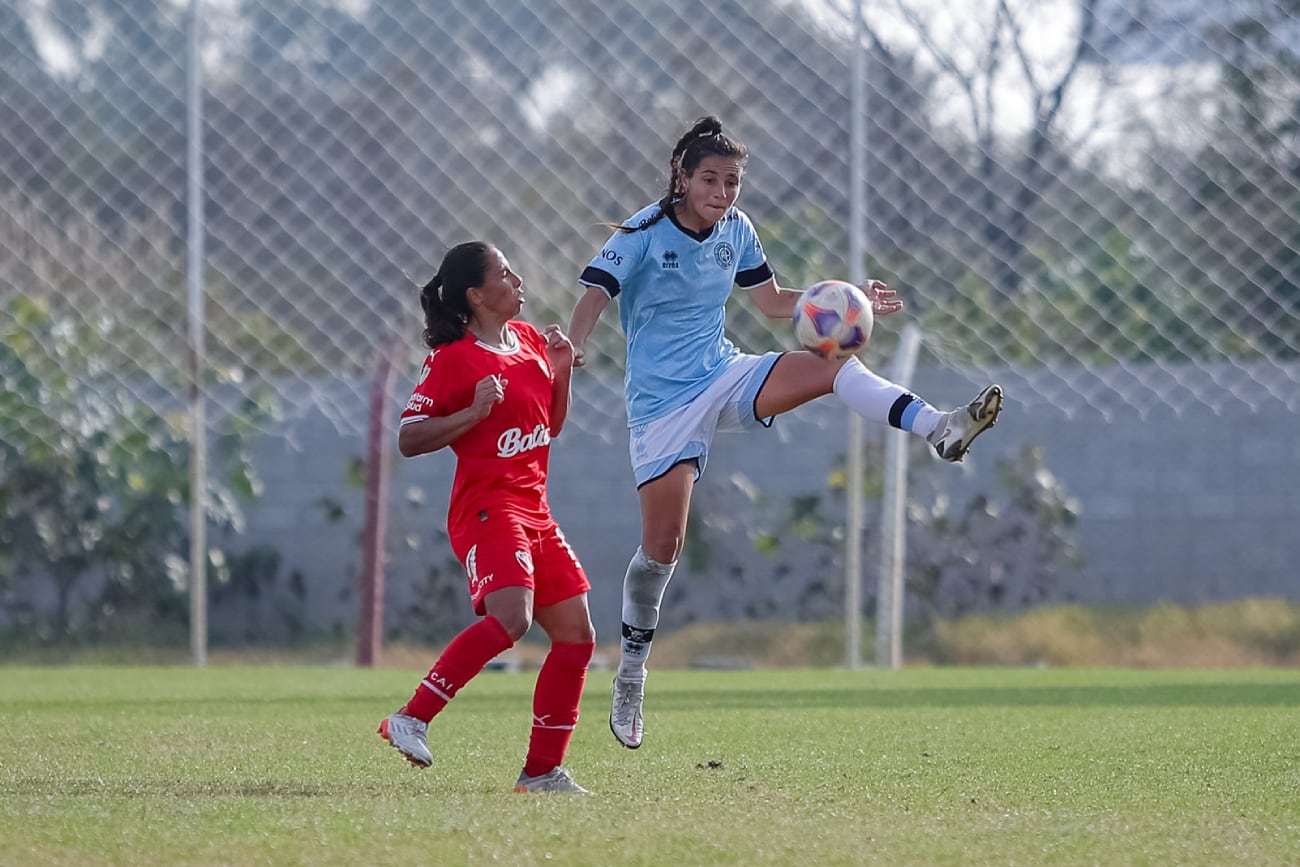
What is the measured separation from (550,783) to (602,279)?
4.92 ft

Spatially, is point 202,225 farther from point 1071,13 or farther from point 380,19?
point 1071,13

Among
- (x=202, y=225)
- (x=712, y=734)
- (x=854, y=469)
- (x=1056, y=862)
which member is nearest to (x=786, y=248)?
(x=854, y=469)

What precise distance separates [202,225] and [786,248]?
349 cm

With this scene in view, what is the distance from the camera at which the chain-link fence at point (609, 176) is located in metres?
10.7

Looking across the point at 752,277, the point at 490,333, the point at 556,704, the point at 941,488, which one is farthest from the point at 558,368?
the point at 941,488

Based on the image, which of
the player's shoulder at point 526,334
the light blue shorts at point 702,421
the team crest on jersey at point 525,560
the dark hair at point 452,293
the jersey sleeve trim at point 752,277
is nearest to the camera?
the team crest on jersey at point 525,560

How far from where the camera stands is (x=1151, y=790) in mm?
4312

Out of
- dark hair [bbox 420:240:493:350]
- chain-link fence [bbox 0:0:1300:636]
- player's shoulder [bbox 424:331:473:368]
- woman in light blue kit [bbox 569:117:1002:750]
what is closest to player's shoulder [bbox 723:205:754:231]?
woman in light blue kit [bbox 569:117:1002:750]

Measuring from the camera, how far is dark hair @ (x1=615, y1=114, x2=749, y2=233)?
16.9ft

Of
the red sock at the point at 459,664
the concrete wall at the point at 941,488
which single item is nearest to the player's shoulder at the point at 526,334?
the red sock at the point at 459,664

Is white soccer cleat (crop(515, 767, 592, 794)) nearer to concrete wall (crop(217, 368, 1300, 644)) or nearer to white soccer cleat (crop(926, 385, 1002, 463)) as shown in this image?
white soccer cleat (crop(926, 385, 1002, 463))

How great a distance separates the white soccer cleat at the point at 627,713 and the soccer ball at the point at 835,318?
1.09 meters

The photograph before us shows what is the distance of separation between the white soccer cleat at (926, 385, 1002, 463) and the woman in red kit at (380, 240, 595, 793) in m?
0.94

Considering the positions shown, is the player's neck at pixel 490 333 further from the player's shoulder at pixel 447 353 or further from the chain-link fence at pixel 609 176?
the chain-link fence at pixel 609 176
